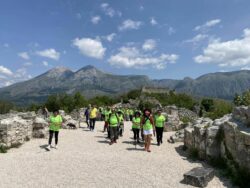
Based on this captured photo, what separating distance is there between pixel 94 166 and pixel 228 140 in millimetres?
5589

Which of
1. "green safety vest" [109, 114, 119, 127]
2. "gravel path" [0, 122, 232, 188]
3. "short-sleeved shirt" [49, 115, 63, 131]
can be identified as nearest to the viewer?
"gravel path" [0, 122, 232, 188]

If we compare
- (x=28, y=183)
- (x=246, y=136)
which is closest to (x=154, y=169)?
(x=246, y=136)

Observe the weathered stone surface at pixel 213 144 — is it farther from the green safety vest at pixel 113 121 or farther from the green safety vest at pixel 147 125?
the green safety vest at pixel 113 121

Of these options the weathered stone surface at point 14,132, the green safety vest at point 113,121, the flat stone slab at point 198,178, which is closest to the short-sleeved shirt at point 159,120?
the green safety vest at point 113,121

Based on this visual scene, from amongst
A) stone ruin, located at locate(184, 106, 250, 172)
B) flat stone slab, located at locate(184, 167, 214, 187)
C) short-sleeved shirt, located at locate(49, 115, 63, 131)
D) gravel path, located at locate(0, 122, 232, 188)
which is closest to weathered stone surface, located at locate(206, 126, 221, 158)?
stone ruin, located at locate(184, 106, 250, 172)

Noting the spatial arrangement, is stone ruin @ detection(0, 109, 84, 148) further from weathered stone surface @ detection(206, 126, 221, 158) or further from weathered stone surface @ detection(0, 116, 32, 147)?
weathered stone surface @ detection(206, 126, 221, 158)

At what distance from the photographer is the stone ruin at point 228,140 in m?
10.0

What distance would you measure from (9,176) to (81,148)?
17.7 ft

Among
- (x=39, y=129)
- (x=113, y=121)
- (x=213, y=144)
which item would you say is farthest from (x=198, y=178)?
(x=39, y=129)

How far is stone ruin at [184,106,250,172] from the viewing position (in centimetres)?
1001

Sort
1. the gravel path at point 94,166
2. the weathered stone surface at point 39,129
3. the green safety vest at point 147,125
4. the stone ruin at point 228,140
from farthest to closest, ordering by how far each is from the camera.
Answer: the weathered stone surface at point 39,129, the green safety vest at point 147,125, the stone ruin at point 228,140, the gravel path at point 94,166

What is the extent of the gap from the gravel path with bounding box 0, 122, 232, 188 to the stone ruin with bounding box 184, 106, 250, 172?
0.90 meters

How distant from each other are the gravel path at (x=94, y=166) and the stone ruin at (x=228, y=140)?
0.90 m

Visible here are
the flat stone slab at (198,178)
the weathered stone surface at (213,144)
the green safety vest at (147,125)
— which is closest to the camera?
the flat stone slab at (198,178)
